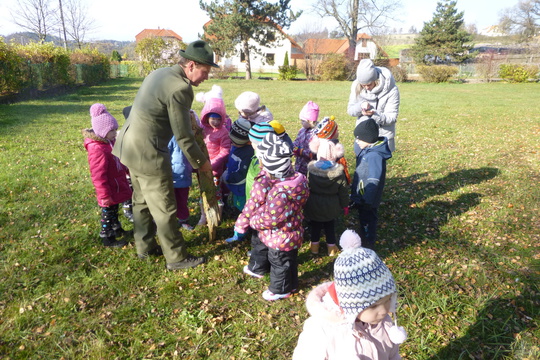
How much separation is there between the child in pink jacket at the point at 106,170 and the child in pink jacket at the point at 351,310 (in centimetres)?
339

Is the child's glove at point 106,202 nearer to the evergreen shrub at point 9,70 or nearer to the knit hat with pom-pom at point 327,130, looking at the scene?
the knit hat with pom-pom at point 327,130

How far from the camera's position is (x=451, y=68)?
1385 inches

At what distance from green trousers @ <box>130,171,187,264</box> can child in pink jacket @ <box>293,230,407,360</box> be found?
234 centimetres

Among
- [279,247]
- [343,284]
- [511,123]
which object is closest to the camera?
[343,284]

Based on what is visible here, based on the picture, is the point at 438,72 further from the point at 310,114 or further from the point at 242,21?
the point at 310,114

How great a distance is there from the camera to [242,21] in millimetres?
39438

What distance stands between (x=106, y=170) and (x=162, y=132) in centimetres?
120

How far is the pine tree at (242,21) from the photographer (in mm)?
40094

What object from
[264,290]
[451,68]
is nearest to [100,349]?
[264,290]

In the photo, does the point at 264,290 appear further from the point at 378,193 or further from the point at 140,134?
the point at 140,134

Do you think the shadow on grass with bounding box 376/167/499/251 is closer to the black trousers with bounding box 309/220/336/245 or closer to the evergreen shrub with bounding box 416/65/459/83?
the black trousers with bounding box 309/220/336/245

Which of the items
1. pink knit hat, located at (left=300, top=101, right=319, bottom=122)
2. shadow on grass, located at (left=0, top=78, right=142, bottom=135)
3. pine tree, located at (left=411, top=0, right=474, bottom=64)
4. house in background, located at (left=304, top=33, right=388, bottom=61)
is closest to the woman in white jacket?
pink knit hat, located at (left=300, top=101, right=319, bottom=122)

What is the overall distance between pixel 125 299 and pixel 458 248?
4.02m

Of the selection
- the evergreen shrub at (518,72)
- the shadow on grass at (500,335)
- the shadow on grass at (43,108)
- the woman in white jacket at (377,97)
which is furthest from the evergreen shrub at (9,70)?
the evergreen shrub at (518,72)
